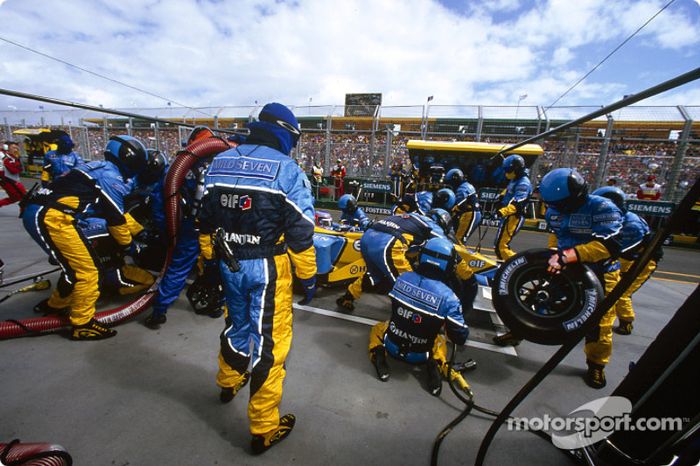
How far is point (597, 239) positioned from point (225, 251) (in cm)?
270

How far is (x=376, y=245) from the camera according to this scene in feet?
10.8

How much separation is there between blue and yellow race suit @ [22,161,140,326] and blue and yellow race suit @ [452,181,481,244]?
5.43m

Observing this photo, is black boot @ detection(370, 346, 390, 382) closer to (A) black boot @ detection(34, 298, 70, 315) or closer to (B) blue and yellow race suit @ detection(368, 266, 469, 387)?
(B) blue and yellow race suit @ detection(368, 266, 469, 387)

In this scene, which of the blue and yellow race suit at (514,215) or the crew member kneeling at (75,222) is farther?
the blue and yellow race suit at (514,215)

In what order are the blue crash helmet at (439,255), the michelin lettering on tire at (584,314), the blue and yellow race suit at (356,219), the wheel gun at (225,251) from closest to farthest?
the michelin lettering on tire at (584,314), the wheel gun at (225,251), the blue crash helmet at (439,255), the blue and yellow race suit at (356,219)

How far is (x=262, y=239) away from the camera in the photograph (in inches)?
Result: 67.4

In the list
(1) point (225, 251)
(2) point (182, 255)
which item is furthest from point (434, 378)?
(2) point (182, 255)

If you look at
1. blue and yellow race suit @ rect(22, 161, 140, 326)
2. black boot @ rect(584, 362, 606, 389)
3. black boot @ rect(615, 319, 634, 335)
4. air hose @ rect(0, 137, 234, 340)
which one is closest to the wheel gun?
air hose @ rect(0, 137, 234, 340)

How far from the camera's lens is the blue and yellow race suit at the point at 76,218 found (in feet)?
8.36

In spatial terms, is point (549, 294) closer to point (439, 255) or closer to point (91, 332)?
point (439, 255)

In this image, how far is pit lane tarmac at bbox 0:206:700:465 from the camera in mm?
1773

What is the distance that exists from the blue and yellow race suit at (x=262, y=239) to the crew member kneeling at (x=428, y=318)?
101cm

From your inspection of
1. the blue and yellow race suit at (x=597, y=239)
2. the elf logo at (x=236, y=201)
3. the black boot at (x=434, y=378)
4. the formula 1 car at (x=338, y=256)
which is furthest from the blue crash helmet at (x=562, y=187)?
the elf logo at (x=236, y=201)

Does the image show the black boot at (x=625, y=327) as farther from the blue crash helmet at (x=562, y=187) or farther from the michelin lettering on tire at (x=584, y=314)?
the michelin lettering on tire at (x=584, y=314)
